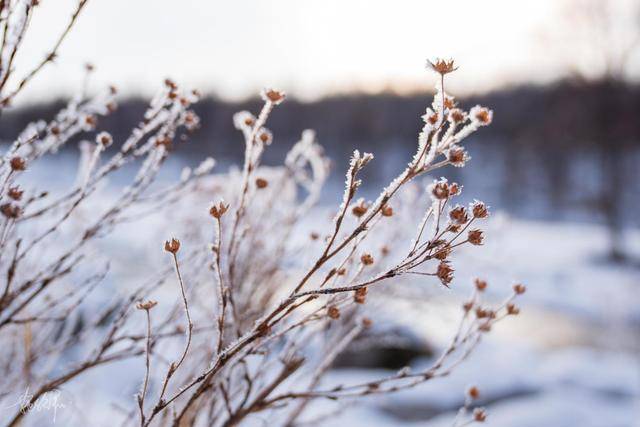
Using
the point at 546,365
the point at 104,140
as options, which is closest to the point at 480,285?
the point at 104,140

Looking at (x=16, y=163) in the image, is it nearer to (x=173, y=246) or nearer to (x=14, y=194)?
(x=14, y=194)

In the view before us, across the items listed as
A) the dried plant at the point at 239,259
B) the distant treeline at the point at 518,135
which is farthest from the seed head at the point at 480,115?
the distant treeline at the point at 518,135

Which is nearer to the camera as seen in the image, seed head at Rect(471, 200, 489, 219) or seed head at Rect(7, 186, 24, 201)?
seed head at Rect(471, 200, 489, 219)

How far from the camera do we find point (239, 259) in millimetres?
2236

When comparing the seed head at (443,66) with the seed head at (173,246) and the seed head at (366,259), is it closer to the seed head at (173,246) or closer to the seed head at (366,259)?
the seed head at (366,259)

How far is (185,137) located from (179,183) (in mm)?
146

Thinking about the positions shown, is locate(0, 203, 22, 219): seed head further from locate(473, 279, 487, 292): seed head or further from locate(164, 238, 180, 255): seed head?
locate(473, 279, 487, 292): seed head

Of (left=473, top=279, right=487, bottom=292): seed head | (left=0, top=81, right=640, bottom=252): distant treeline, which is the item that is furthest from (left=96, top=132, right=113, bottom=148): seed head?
(left=0, top=81, right=640, bottom=252): distant treeline

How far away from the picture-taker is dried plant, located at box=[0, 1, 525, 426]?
40.9 inches

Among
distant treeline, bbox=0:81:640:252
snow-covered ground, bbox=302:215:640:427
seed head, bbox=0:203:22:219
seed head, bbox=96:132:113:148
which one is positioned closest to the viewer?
seed head, bbox=0:203:22:219

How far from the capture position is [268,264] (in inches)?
85.5

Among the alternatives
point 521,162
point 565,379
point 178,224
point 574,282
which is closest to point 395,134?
point 521,162

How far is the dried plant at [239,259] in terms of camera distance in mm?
1039

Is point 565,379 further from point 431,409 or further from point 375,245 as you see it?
point 375,245
